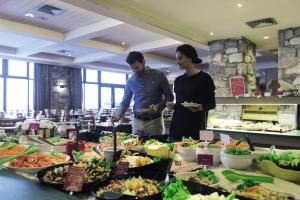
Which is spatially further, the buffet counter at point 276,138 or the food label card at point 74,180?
the buffet counter at point 276,138

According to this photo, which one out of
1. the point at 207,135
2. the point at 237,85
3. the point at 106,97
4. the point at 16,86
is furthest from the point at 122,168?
the point at 106,97

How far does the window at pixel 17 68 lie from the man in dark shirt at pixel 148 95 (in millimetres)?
10299

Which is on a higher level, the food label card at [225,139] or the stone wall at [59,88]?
the stone wall at [59,88]

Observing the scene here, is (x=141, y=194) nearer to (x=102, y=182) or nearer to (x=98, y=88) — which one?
(x=102, y=182)

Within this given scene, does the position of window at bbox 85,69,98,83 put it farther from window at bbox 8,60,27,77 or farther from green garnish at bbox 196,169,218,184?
green garnish at bbox 196,169,218,184

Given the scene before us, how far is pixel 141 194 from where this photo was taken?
0.99m

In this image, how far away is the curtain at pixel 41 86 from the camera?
12.1 meters

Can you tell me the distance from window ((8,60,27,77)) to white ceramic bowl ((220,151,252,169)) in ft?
38.8

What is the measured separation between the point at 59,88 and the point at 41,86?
901 millimetres

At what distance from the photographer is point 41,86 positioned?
12.3 metres

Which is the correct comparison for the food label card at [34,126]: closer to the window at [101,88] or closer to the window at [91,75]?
the window at [101,88]

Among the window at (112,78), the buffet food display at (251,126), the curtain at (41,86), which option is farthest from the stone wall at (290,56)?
the window at (112,78)

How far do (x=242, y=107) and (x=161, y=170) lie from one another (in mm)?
4119

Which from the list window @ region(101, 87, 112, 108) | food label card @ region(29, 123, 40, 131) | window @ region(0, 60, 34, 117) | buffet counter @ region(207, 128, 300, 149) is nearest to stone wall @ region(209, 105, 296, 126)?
buffet counter @ region(207, 128, 300, 149)
